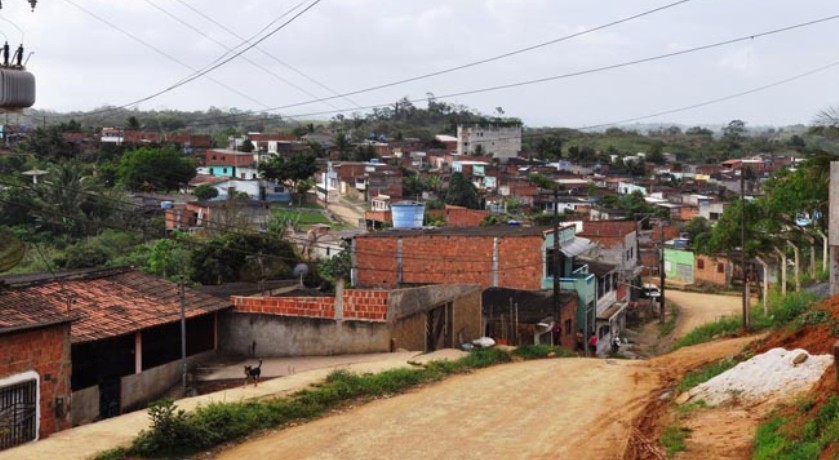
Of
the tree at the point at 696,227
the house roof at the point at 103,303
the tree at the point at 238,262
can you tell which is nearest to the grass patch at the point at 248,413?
the house roof at the point at 103,303

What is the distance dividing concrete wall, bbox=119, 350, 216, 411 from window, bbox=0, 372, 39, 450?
4320 mm

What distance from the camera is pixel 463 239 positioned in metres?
33.2

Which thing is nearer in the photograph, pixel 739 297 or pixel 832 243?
pixel 832 243

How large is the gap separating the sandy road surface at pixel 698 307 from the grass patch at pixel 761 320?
969cm

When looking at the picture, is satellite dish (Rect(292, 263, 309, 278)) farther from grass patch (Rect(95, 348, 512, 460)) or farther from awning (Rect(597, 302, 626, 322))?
grass patch (Rect(95, 348, 512, 460))

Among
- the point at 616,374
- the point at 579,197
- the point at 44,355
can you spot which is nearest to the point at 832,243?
the point at 616,374

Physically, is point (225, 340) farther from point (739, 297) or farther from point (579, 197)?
point (579, 197)

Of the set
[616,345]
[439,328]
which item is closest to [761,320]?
[616,345]

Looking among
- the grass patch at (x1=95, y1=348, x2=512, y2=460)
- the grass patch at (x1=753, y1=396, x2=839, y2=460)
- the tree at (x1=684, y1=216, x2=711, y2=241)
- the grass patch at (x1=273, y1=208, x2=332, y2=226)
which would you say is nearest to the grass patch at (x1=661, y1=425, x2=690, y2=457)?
the grass patch at (x1=753, y1=396, x2=839, y2=460)

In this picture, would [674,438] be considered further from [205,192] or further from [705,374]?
[205,192]

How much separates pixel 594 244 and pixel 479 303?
53.9 ft

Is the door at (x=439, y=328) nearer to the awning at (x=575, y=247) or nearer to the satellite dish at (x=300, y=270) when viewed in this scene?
the awning at (x=575, y=247)

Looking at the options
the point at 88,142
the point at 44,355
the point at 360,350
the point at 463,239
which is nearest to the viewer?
the point at 44,355

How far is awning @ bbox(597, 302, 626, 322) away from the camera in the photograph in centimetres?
3458
